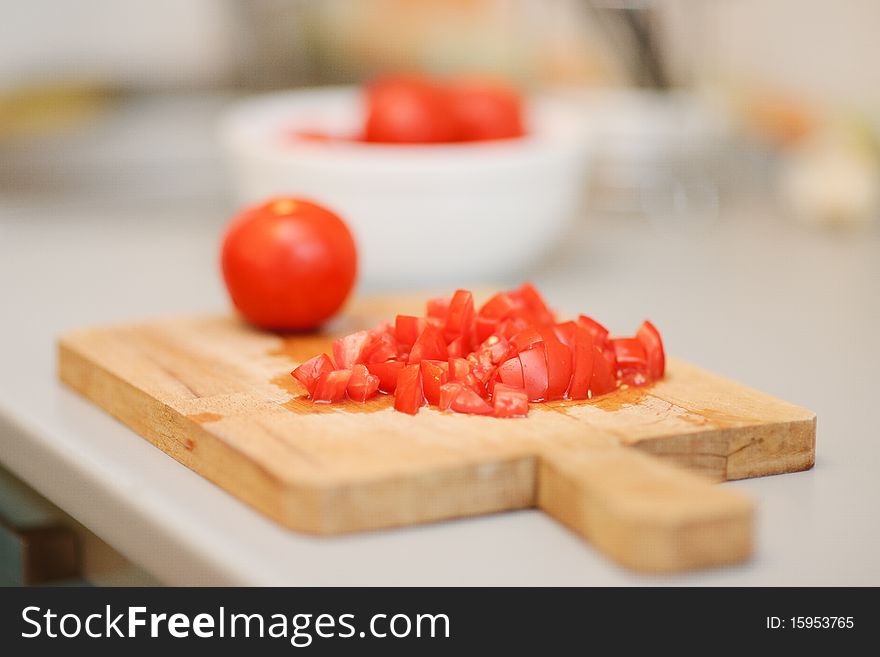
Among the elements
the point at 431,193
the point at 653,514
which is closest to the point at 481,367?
the point at 653,514

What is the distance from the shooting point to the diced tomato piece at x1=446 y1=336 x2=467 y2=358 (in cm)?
99

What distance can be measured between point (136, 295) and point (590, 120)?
75cm

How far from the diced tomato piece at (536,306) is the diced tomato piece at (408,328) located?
0.10 meters

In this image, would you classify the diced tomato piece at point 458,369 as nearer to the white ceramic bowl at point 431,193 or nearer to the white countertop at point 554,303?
the white countertop at point 554,303

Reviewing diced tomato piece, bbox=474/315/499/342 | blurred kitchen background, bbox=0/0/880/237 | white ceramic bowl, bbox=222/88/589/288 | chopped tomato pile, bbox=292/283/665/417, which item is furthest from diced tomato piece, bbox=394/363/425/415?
blurred kitchen background, bbox=0/0/880/237

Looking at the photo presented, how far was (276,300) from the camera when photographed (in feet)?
Answer: 3.73

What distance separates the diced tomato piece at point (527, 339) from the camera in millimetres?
944

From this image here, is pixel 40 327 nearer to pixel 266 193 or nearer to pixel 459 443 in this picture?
pixel 266 193

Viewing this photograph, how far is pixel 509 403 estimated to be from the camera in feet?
2.93

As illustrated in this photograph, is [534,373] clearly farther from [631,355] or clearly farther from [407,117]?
[407,117]

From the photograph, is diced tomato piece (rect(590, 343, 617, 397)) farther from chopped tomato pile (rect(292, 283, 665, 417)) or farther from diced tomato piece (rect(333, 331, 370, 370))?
diced tomato piece (rect(333, 331, 370, 370))
